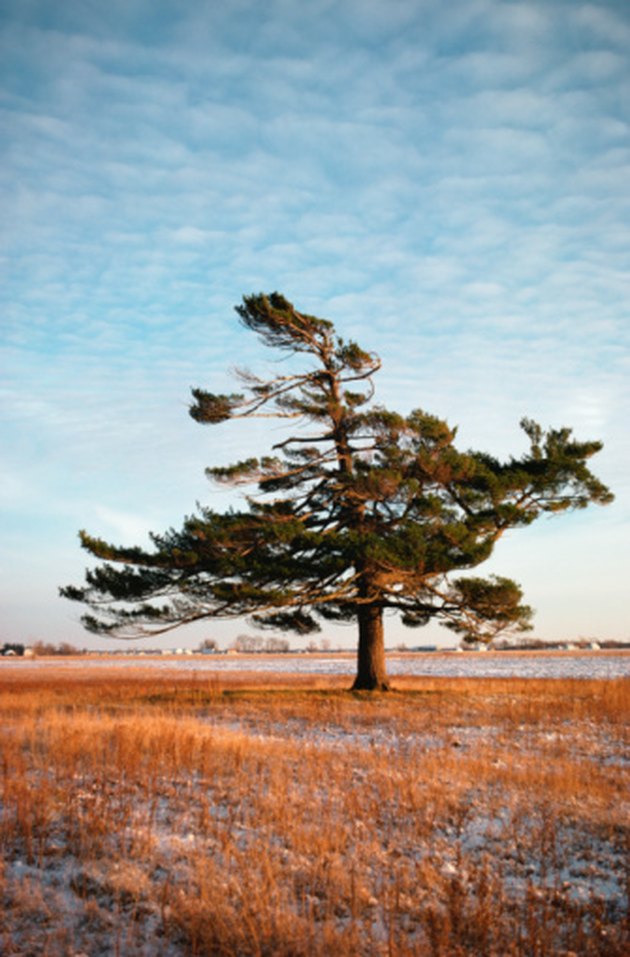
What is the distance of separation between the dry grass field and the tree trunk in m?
10.1

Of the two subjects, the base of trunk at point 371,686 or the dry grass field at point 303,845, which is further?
the base of trunk at point 371,686

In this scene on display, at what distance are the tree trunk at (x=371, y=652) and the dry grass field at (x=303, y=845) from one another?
1014 cm

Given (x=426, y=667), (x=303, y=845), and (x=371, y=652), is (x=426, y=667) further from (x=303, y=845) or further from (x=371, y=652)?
(x=303, y=845)

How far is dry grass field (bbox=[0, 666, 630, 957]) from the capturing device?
461cm

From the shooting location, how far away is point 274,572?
18875mm

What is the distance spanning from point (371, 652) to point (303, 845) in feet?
53.9

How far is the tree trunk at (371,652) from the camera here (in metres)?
22.0

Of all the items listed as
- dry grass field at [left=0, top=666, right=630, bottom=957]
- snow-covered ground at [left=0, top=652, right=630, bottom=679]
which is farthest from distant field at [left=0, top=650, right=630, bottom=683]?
dry grass field at [left=0, top=666, right=630, bottom=957]

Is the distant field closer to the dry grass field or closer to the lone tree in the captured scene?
the lone tree

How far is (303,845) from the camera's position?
6.14 m

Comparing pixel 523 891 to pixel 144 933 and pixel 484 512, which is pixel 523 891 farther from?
pixel 484 512

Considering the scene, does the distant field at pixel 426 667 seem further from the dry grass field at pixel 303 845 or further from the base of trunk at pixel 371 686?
the dry grass field at pixel 303 845

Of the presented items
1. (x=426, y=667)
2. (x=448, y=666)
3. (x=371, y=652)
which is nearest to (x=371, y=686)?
(x=371, y=652)

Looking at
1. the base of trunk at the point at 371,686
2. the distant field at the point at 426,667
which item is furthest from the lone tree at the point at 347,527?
the distant field at the point at 426,667
